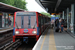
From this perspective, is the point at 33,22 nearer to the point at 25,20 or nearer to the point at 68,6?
the point at 25,20

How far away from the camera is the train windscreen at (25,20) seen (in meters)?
12.1

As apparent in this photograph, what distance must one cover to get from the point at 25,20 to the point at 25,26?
513 millimetres

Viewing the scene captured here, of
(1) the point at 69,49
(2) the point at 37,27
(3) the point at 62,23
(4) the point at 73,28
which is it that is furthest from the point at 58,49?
(3) the point at 62,23

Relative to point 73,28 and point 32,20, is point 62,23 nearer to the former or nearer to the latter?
point 73,28

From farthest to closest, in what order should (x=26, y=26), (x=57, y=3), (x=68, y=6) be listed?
(x=68, y=6) < (x=57, y=3) < (x=26, y=26)

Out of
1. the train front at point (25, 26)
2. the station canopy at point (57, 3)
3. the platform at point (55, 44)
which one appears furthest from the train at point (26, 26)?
the station canopy at point (57, 3)

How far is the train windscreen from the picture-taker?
12078 mm

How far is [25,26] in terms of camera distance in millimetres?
12109

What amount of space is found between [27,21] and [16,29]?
113 centimetres

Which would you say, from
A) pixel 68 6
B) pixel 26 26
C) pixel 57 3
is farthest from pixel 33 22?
pixel 68 6

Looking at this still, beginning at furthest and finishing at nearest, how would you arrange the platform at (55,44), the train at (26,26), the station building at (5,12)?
the station building at (5,12) → the train at (26,26) → the platform at (55,44)

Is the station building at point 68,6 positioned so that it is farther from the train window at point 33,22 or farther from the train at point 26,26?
the train at point 26,26

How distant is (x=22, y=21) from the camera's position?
12125 mm

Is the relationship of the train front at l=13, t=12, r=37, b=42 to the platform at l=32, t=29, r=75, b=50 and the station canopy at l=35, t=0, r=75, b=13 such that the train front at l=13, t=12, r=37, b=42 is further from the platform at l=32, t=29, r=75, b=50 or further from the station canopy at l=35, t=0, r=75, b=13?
the station canopy at l=35, t=0, r=75, b=13
